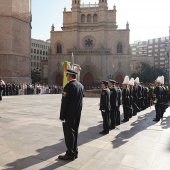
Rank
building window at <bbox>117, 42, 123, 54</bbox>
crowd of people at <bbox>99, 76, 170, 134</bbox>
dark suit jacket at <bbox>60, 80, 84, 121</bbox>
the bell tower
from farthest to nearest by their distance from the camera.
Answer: the bell tower → building window at <bbox>117, 42, 123, 54</bbox> → crowd of people at <bbox>99, 76, 170, 134</bbox> → dark suit jacket at <bbox>60, 80, 84, 121</bbox>

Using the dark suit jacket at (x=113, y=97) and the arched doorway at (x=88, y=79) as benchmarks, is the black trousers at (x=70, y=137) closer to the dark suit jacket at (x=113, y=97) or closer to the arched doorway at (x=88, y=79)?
the dark suit jacket at (x=113, y=97)

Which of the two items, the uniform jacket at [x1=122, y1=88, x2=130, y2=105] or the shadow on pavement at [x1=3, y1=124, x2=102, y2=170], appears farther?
the uniform jacket at [x1=122, y1=88, x2=130, y2=105]

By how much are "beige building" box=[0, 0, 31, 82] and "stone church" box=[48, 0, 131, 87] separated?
16.7 meters

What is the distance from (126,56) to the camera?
4850cm

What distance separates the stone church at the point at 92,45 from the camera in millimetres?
48438

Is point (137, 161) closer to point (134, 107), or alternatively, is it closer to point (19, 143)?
point (19, 143)

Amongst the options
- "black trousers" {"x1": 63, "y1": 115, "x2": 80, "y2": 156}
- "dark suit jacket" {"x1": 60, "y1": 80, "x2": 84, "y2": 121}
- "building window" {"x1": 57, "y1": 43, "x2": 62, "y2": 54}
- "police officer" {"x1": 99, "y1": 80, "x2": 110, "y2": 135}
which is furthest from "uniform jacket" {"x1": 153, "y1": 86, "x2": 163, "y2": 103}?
"building window" {"x1": 57, "y1": 43, "x2": 62, "y2": 54}

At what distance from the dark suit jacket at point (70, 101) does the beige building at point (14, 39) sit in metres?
29.0

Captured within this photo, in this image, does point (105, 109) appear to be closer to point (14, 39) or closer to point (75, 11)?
point (14, 39)

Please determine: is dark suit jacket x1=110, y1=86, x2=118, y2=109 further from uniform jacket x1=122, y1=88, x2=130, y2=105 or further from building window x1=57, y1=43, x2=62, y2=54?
building window x1=57, y1=43, x2=62, y2=54

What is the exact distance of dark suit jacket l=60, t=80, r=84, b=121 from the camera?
4.73m

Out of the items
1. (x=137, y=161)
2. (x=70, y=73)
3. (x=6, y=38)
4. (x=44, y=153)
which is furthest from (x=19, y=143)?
(x=6, y=38)

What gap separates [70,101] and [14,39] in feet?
98.3

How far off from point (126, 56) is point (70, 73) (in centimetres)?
4508
